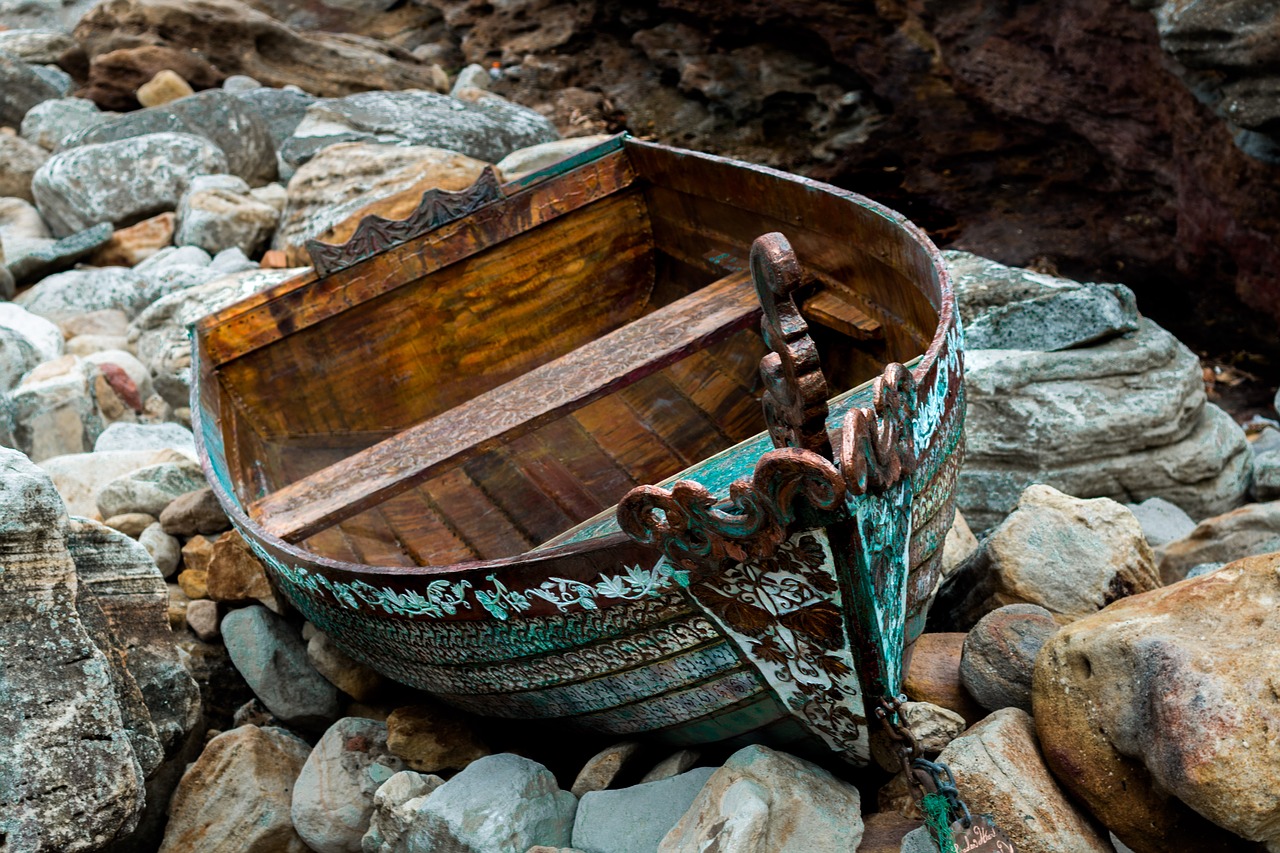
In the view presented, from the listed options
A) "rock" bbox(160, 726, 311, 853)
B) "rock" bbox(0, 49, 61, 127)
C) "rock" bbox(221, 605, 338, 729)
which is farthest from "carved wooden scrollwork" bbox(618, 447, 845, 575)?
"rock" bbox(0, 49, 61, 127)

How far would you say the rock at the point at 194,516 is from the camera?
452 cm

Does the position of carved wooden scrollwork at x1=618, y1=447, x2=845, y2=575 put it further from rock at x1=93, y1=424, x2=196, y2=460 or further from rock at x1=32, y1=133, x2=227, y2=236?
rock at x1=32, y1=133, x2=227, y2=236

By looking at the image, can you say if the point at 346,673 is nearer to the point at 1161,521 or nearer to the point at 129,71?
the point at 1161,521

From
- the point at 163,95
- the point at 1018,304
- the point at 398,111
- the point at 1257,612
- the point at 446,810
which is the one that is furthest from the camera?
the point at 163,95

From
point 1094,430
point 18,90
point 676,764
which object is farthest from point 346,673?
point 18,90

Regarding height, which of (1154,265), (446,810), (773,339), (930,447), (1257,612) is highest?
(773,339)

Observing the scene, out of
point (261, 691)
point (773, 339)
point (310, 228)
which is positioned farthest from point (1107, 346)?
point (310, 228)

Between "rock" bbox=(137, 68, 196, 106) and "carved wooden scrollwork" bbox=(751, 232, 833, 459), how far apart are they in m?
9.75

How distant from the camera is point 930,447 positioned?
2.63m

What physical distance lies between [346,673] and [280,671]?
0.26 metres

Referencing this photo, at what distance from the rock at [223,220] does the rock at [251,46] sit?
3733 millimetres

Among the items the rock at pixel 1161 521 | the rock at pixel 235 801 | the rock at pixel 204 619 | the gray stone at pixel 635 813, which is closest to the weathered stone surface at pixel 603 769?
the gray stone at pixel 635 813

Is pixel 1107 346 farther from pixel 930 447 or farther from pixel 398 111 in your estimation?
pixel 398 111

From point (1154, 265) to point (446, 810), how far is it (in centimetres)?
625
